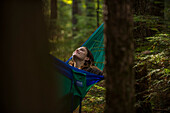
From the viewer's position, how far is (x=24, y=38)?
3.99 feet

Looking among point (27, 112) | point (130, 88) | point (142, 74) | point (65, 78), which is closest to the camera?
point (27, 112)

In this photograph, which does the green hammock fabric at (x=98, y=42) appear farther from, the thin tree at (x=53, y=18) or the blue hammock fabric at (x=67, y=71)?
the thin tree at (x=53, y=18)

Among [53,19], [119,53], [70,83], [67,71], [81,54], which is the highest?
[53,19]

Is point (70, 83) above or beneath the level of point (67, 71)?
beneath

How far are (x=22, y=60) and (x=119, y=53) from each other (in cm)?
67

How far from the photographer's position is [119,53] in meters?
1.26

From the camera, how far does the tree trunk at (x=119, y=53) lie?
49.4 inches

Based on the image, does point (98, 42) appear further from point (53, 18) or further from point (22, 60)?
point (53, 18)

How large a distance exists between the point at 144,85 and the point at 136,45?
540mm

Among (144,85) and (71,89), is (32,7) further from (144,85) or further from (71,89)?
(144,85)

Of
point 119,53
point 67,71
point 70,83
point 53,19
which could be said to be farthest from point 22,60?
point 53,19

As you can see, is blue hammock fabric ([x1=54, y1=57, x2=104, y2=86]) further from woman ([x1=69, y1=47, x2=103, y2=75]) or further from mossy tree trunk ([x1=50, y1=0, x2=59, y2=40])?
mossy tree trunk ([x1=50, y1=0, x2=59, y2=40])

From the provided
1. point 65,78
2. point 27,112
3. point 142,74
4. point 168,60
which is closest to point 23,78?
point 27,112

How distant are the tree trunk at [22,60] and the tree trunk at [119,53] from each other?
1.60 feet
